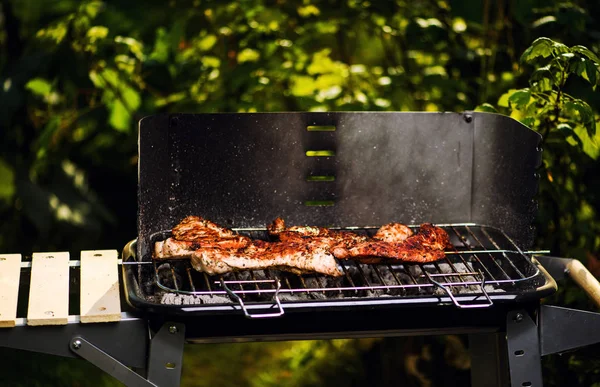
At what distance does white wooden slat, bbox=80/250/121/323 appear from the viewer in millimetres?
2477

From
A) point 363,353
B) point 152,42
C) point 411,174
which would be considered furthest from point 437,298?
point 152,42

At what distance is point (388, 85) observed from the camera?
4.77 meters

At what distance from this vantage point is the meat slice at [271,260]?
2.73m

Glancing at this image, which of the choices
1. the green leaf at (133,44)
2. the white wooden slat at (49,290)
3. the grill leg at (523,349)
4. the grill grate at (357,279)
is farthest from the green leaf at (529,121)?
the green leaf at (133,44)

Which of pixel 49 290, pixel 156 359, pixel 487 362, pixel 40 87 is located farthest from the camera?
pixel 40 87

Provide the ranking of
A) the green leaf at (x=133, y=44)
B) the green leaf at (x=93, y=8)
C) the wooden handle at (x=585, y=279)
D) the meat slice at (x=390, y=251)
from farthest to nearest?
1. the green leaf at (x=93, y=8)
2. the green leaf at (x=133, y=44)
3. the wooden handle at (x=585, y=279)
4. the meat slice at (x=390, y=251)

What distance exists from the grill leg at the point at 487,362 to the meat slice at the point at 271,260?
0.99 m

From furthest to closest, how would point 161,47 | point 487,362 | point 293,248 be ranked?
point 161,47 < point 487,362 < point 293,248

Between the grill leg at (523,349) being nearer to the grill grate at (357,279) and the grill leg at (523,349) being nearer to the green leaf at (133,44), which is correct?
the grill grate at (357,279)

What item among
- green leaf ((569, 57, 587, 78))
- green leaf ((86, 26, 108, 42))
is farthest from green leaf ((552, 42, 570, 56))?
green leaf ((86, 26, 108, 42))

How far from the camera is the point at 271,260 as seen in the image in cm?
279

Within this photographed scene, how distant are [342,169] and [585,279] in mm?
1073

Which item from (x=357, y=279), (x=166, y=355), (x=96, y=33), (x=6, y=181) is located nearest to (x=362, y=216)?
(x=357, y=279)

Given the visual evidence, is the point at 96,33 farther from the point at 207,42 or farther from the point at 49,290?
the point at 49,290
